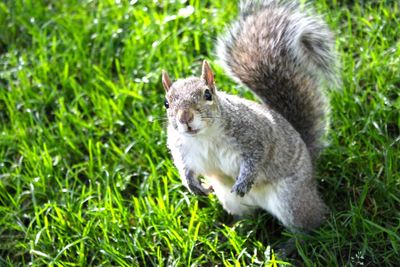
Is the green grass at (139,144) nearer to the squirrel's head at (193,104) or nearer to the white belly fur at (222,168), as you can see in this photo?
the white belly fur at (222,168)

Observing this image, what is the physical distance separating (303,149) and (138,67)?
3.60ft

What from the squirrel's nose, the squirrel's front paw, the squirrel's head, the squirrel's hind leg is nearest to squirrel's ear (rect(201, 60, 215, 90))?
the squirrel's head

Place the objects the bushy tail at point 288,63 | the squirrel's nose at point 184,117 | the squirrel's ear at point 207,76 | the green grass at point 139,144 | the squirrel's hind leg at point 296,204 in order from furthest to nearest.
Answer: the bushy tail at point 288,63 → the green grass at point 139,144 → the squirrel's hind leg at point 296,204 → the squirrel's ear at point 207,76 → the squirrel's nose at point 184,117

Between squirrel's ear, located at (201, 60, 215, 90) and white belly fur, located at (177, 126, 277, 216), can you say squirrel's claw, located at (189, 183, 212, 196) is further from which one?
squirrel's ear, located at (201, 60, 215, 90)

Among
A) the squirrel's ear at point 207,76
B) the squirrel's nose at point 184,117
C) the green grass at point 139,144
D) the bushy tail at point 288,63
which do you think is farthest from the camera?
the bushy tail at point 288,63

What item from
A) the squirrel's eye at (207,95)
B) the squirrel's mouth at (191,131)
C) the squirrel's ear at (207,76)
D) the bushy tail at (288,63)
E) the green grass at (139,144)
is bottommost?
the green grass at (139,144)

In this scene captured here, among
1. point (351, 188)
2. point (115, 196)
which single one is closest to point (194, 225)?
point (115, 196)

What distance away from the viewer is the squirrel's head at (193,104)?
7.14 feet

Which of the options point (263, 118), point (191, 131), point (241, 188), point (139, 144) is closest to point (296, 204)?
point (241, 188)

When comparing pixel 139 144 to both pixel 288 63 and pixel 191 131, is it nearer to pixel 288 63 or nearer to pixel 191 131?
pixel 288 63

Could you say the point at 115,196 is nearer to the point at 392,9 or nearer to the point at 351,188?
the point at 351,188

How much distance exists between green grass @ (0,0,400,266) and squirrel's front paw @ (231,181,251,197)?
19 cm

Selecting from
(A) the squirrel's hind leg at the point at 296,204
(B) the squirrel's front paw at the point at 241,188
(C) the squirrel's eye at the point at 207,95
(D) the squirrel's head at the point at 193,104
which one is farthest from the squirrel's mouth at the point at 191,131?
Result: (A) the squirrel's hind leg at the point at 296,204

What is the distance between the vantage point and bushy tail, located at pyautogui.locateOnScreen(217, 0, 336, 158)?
105 inches
